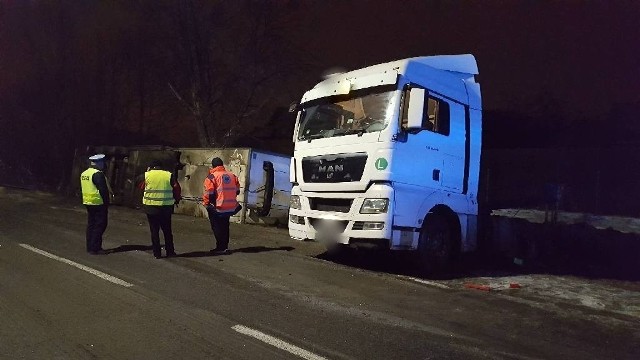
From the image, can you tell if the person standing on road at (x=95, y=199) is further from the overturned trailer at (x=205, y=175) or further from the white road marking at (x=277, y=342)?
the overturned trailer at (x=205, y=175)

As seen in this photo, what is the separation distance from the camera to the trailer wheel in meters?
7.25

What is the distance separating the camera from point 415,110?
21.4ft

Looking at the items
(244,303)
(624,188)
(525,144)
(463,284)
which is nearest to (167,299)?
(244,303)

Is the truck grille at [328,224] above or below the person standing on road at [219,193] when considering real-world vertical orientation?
below

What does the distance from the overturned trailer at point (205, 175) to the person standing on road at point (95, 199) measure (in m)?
5.38

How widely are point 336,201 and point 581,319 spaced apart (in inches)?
134

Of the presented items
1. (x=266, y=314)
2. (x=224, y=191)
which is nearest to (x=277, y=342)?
(x=266, y=314)

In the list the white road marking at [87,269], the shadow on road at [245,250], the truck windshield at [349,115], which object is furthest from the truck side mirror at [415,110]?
the white road marking at [87,269]

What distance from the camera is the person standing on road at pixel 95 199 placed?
7.75 m

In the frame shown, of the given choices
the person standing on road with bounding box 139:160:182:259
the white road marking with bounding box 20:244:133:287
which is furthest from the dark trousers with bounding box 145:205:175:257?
the white road marking with bounding box 20:244:133:287

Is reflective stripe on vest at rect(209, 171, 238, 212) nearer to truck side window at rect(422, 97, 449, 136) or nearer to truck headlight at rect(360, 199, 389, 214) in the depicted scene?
truck headlight at rect(360, 199, 389, 214)

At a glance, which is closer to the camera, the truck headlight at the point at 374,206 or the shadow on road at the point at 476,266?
the truck headlight at the point at 374,206

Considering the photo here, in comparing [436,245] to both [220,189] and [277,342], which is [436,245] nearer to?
[220,189]

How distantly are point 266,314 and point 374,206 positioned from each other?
7.90ft
